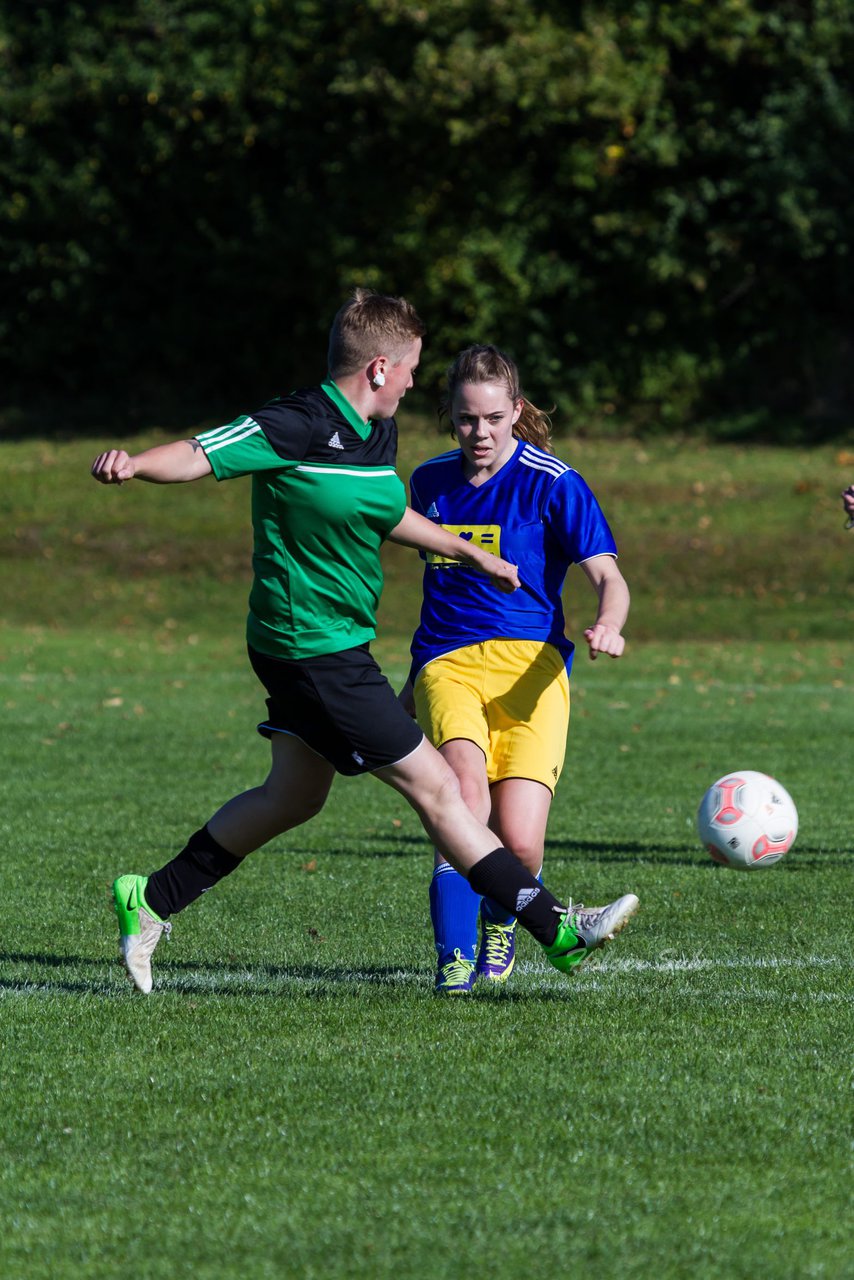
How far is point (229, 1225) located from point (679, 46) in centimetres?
2961

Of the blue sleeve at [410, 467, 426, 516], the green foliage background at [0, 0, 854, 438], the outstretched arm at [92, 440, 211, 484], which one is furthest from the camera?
the green foliage background at [0, 0, 854, 438]

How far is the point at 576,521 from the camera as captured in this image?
5.37 metres

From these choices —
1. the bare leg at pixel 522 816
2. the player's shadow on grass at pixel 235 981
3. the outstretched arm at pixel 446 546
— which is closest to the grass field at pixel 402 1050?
the player's shadow on grass at pixel 235 981

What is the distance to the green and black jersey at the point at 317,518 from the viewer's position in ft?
15.5

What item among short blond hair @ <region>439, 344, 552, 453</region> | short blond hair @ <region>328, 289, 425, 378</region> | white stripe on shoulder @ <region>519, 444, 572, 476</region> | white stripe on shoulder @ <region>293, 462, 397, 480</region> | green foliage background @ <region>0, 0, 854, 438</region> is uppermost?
short blond hair @ <region>328, 289, 425, 378</region>

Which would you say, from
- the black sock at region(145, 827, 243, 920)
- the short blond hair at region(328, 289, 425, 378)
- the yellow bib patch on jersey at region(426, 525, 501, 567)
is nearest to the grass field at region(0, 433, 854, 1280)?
the black sock at region(145, 827, 243, 920)

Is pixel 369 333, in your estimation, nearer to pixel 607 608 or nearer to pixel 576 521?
pixel 576 521

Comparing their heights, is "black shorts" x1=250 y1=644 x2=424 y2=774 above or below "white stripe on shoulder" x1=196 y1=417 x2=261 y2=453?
below

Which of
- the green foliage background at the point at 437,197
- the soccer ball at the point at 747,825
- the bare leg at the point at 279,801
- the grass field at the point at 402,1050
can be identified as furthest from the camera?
the green foliage background at the point at 437,197

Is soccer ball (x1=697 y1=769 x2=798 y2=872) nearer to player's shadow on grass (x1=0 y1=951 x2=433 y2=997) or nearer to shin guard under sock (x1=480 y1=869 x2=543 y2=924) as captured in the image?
shin guard under sock (x1=480 y1=869 x2=543 y2=924)

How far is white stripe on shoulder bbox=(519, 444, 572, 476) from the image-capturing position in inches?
216

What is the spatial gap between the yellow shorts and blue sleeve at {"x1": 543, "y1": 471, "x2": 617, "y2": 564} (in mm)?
342

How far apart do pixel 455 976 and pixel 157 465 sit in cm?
188

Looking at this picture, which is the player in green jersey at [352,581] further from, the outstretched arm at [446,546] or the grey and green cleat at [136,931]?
the grey and green cleat at [136,931]
